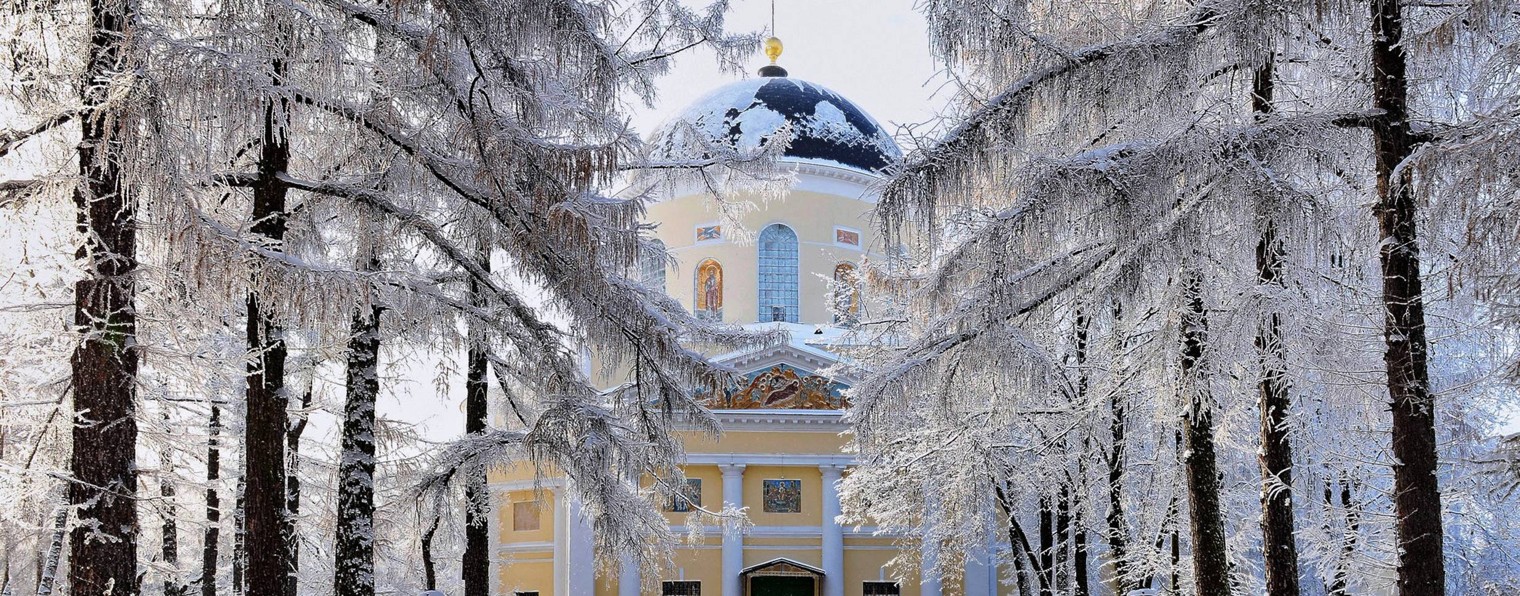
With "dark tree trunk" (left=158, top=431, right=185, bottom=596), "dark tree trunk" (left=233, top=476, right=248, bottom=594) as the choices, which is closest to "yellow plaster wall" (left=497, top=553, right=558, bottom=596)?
"dark tree trunk" (left=233, top=476, right=248, bottom=594)

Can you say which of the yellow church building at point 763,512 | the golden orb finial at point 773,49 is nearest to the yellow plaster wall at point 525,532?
the yellow church building at point 763,512

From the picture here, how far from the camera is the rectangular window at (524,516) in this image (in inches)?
1129

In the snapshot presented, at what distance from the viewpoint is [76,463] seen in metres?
6.53

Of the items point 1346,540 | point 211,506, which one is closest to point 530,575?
point 211,506

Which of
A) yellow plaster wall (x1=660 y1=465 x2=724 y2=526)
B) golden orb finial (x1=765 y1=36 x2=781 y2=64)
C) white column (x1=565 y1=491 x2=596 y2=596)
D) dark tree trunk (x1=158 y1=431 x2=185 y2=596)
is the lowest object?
white column (x1=565 y1=491 x2=596 y2=596)

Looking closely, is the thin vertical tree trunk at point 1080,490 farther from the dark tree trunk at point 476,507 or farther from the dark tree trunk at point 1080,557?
the dark tree trunk at point 476,507

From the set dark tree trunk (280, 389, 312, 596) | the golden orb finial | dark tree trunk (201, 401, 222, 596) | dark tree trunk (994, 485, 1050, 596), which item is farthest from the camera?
the golden orb finial

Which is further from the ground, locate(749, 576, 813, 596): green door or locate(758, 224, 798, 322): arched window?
locate(758, 224, 798, 322): arched window

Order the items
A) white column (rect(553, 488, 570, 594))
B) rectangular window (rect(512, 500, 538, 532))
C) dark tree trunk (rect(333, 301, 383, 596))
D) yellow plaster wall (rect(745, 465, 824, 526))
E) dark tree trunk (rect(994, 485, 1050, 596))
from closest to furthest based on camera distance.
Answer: dark tree trunk (rect(333, 301, 383, 596)) → dark tree trunk (rect(994, 485, 1050, 596)) → yellow plaster wall (rect(745, 465, 824, 526)) → white column (rect(553, 488, 570, 594)) → rectangular window (rect(512, 500, 538, 532))

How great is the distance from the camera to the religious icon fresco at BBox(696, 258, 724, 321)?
3016 cm

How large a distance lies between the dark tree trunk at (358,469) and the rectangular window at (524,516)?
60.9ft

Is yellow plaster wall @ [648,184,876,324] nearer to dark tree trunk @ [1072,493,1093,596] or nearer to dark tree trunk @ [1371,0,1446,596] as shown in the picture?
dark tree trunk @ [1072,493,1093,596]

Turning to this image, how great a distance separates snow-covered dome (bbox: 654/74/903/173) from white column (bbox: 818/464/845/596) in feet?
25.0

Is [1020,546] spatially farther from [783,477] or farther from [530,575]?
[530,575]
